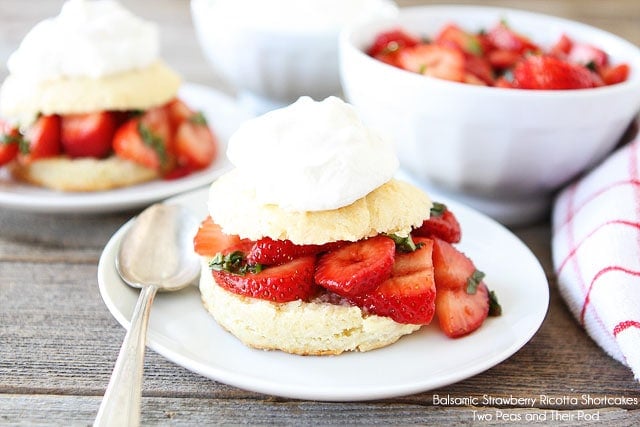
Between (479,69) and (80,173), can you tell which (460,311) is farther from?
(80,173)

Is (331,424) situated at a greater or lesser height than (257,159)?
lesser

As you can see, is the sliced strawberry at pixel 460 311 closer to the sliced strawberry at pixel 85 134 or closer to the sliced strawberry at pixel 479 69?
the sliced strawberry at pixel 479 69

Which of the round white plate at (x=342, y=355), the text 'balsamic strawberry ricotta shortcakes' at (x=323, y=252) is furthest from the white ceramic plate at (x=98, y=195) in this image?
the text 'balsamic strawberry ricotta shortcakes' at (x=323, y=252)

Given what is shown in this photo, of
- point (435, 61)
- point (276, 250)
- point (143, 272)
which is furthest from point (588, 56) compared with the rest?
point (143, 272)

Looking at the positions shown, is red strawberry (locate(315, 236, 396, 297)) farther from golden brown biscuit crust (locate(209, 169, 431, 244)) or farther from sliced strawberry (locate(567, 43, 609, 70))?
sliced strawberry (locate(567, 43, 609, 70))

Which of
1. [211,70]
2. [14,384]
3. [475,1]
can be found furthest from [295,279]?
[475,1]

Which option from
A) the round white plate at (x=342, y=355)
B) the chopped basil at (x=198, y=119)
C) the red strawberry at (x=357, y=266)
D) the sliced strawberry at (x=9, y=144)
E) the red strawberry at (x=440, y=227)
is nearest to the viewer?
the round white plate at (x=342, y=355)

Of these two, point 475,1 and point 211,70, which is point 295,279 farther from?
point 475,1
